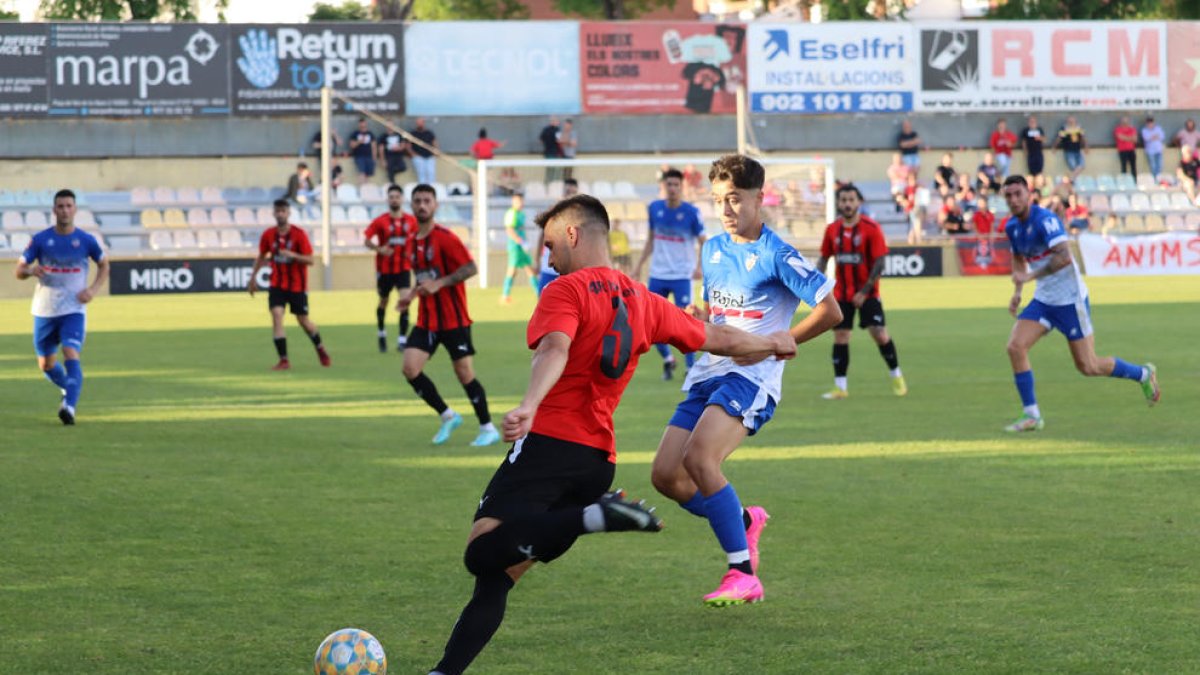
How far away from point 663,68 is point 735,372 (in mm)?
37644

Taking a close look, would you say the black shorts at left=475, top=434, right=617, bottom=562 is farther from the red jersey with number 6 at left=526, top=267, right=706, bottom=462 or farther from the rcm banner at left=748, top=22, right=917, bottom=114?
the rcm banner at left=748, top=22, right=917, bottom=114

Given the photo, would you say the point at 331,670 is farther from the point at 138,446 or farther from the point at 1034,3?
the point at 1034,3

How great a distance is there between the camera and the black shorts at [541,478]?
5742 millimetres

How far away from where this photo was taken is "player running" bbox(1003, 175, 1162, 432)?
1350 cm

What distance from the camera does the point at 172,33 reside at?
1652 inches

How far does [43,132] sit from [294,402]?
28287 millimetres

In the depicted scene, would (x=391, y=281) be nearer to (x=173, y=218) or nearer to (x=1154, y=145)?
(x=173, y=218)

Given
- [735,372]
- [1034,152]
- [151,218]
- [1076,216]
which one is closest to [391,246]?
[735,372]

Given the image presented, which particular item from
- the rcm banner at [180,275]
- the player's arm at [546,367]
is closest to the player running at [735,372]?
the player's arm at [546,367]

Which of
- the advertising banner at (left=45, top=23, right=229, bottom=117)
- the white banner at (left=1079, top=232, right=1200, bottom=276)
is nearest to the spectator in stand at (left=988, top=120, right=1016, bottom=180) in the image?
the white banner at (left=1079, top=232, right=1200, bottom=276)

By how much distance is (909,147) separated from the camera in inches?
1768

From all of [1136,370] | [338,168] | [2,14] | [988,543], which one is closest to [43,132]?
[338,168]

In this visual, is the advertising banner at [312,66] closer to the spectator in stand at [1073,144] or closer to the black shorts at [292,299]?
the spectator in stand at [1073,144]

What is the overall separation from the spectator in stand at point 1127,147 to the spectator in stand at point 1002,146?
11.3 feet
